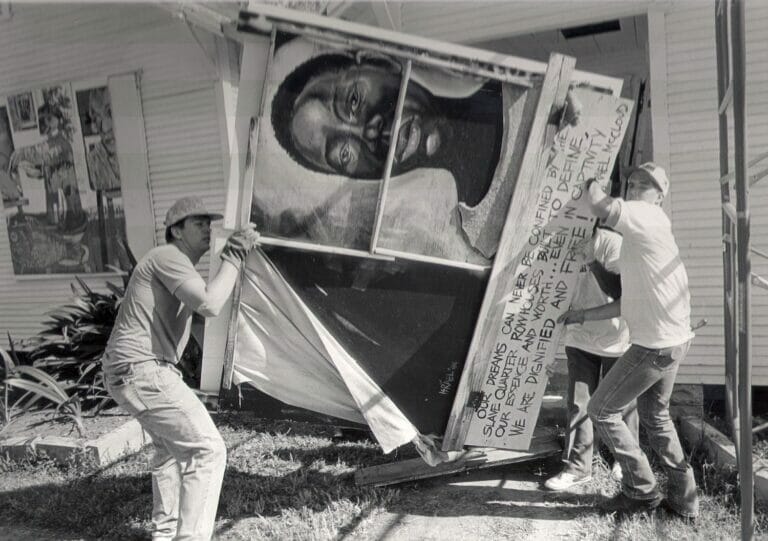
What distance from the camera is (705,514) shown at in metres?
3.36

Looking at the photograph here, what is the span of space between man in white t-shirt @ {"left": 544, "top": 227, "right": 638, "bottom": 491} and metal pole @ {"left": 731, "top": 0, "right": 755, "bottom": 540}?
2.40ft

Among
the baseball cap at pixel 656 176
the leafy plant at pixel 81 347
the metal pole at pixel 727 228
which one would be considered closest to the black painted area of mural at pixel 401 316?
the baseball cap at pixel 656 176

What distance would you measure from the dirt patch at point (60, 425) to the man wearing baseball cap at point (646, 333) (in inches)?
155

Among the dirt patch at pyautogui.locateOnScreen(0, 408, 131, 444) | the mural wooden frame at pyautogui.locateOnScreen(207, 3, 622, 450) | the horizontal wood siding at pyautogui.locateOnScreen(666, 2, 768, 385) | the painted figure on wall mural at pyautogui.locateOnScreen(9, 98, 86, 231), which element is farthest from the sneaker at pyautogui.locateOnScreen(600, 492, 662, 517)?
the painted figure on wall mural at pyautogui.locateOnScreen(9, 98, 86, 231)

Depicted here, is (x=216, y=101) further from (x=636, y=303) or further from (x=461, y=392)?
(x=636, y=303)

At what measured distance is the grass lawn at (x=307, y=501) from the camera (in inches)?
133

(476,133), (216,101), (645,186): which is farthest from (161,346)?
(216,101)

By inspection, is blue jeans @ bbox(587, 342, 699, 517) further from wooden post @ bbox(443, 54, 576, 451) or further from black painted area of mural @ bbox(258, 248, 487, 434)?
black painted area of mural @ bbox(258, 248, 487, 434)

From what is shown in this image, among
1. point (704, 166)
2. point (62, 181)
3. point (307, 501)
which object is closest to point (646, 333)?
point (307, 501)

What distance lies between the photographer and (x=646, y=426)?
333 centimetres

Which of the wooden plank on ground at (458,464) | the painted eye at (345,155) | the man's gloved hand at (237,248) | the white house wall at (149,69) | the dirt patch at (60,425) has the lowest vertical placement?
the dirt patch at (60,425)

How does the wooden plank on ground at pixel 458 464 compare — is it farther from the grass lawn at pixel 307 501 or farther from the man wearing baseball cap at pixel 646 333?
the man wearing baseball cap at pixel 646 333

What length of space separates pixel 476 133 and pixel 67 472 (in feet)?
13.0

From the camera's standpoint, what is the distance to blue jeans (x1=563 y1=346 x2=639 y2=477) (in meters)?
Answer: 3.73
